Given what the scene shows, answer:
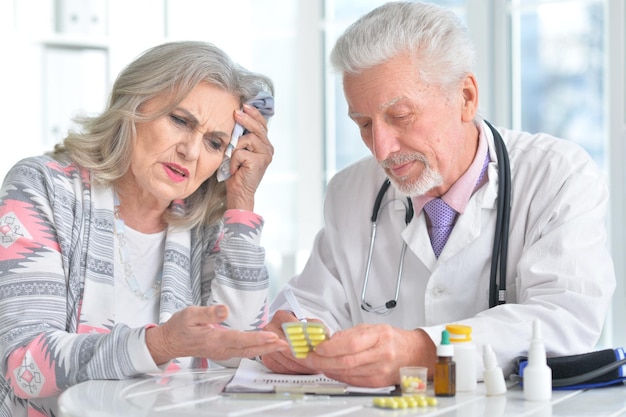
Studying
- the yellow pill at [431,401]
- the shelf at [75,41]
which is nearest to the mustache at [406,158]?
the yellow pill at [431,401]

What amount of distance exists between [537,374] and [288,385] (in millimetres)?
→ 449

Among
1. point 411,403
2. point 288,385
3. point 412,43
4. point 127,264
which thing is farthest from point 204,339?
point 412,43

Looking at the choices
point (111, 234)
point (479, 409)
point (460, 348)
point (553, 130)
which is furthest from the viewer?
point (553, 130)

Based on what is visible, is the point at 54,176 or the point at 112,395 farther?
the point at 54,176

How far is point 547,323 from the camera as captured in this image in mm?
1747

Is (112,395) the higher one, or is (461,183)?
(461,183)

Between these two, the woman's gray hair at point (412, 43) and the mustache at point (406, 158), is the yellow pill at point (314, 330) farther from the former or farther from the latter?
the woman's gray hair at point (412, 43)

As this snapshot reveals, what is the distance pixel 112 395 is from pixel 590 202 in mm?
1090

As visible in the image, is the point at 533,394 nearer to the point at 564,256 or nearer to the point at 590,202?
the point at 564,256

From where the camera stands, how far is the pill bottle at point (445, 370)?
1513mm

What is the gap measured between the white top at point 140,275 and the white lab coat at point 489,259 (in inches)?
12.6

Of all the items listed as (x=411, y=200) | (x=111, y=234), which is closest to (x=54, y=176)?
(x=111, y=234)

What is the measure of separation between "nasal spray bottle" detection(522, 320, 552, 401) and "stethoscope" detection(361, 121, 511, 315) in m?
0.41

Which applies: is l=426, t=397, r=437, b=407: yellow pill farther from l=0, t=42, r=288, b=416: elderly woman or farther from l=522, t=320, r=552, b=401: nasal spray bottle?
l=0, t=42, r=288, b=416: elderly woman
